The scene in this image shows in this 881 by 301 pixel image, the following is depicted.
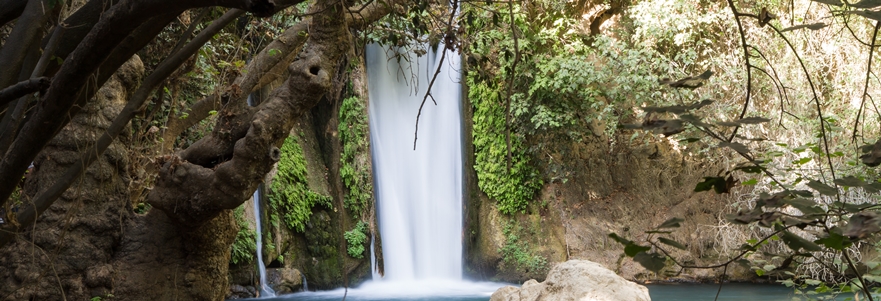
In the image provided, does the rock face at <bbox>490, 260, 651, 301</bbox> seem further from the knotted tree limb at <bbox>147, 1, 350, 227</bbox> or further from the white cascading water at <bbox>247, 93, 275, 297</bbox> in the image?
the white cascading water at <bbox>247, 93, 275, 297</bbox>

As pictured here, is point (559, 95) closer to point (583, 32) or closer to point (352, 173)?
point (583, 32)

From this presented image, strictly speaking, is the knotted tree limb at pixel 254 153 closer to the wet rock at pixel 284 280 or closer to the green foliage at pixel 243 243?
the green foliage at pixel 243 243

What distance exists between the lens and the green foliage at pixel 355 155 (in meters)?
13.0

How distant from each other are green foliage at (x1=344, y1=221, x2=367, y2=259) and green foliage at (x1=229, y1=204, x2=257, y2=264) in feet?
7.00

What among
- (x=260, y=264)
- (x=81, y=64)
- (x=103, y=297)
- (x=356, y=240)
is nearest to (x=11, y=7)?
(x=81, y=64)

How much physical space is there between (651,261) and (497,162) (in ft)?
41.8

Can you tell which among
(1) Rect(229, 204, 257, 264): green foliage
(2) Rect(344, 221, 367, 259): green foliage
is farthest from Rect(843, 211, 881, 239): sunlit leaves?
(2) Rect(344, 221, 367, 259): green foliage

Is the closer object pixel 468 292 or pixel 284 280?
pixel 284 280

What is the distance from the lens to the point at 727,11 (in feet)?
38.3

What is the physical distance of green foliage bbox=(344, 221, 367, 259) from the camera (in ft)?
41.1

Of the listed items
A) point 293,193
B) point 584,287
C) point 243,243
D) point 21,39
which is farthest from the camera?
point 293,193

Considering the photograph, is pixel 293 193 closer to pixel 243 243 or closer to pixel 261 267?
pixel 261 267

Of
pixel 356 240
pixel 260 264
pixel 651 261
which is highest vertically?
pixel 356 240

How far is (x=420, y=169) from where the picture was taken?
13.7 metres
